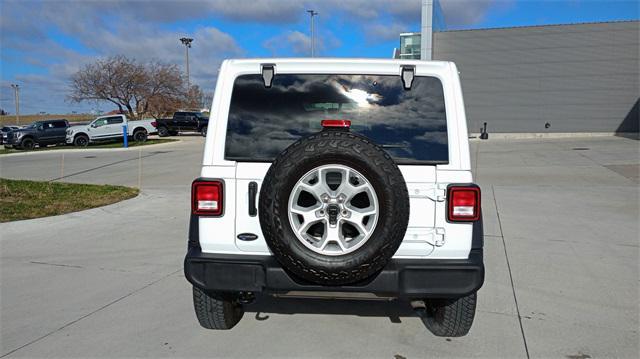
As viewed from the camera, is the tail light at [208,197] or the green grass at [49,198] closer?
the tail light at [208,197]

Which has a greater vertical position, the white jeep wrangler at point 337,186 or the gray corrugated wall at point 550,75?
the gray corrugated wall at point 550,75

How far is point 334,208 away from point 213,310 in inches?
56.9

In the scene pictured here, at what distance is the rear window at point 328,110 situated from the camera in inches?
130

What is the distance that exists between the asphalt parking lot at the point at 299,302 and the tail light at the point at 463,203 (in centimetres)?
107

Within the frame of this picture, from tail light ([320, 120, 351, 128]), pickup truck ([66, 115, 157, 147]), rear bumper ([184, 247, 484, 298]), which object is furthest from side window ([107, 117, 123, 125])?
tail light ([320, 120, 351, 128])

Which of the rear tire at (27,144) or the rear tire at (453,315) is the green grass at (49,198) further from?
the rear tire at (27,144)

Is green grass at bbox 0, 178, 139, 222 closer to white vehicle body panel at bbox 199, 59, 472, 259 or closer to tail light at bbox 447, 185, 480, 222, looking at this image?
white vehicle body panel at bbox 199, 59, 472, 259

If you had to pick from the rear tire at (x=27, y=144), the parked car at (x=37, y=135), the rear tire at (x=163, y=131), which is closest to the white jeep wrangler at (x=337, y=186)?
the rear tire at (x=27, y=144)

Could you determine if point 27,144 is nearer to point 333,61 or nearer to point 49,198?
point 49,198

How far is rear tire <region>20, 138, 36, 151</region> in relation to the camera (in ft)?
96.2

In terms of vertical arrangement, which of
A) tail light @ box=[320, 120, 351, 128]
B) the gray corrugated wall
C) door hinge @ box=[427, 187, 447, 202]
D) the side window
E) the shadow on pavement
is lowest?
the shadow on pavement

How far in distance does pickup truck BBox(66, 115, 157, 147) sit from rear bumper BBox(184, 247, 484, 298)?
29105 mm

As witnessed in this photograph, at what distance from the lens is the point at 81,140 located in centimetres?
3005

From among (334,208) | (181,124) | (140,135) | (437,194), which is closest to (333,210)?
(334,208)
